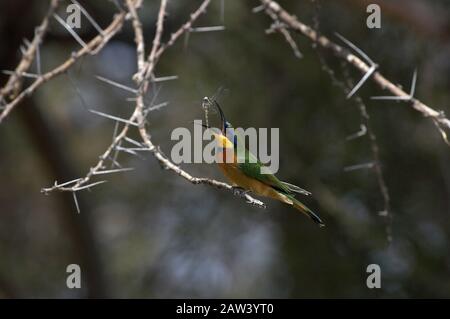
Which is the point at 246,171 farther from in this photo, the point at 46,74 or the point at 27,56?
the point at 27,56

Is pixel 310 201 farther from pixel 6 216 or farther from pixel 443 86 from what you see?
pixel 6 216

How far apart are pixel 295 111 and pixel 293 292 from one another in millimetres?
1499

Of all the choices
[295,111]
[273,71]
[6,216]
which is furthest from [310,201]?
[6,216]

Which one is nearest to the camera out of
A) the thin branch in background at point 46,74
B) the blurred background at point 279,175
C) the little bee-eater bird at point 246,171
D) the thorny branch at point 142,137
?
the thorny branch at point 142,137

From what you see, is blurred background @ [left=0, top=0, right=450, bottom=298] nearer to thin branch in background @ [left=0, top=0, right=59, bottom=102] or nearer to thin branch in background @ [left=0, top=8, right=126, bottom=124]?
thin branch in background @ [left=0, top=8, right=126, bottom=124]

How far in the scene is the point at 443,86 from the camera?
20.0ft

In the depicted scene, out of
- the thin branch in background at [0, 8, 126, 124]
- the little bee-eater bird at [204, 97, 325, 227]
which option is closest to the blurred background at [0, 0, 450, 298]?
the little bee-eater bird at [204, 97, 325, 227]

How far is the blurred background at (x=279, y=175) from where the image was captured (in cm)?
597

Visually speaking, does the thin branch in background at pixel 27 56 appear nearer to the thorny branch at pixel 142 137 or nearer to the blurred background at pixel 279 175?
the thorny branch at pixel 142 137

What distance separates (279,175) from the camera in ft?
19.4

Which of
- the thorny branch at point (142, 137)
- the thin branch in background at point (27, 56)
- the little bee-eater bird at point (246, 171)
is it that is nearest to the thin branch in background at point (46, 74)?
the thin branch in background at point (27, 56)

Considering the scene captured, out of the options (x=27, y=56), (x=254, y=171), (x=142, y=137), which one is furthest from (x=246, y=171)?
(x=27, y=56)

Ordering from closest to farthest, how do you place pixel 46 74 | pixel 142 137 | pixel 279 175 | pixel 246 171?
pixel 142 137 < pixel 46 74 < pixel 246 171 < pixel 279 175

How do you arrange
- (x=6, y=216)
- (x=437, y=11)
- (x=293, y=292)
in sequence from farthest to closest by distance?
(x=6, y=216)
(x=293, y=292)
(x=437, y=11)
